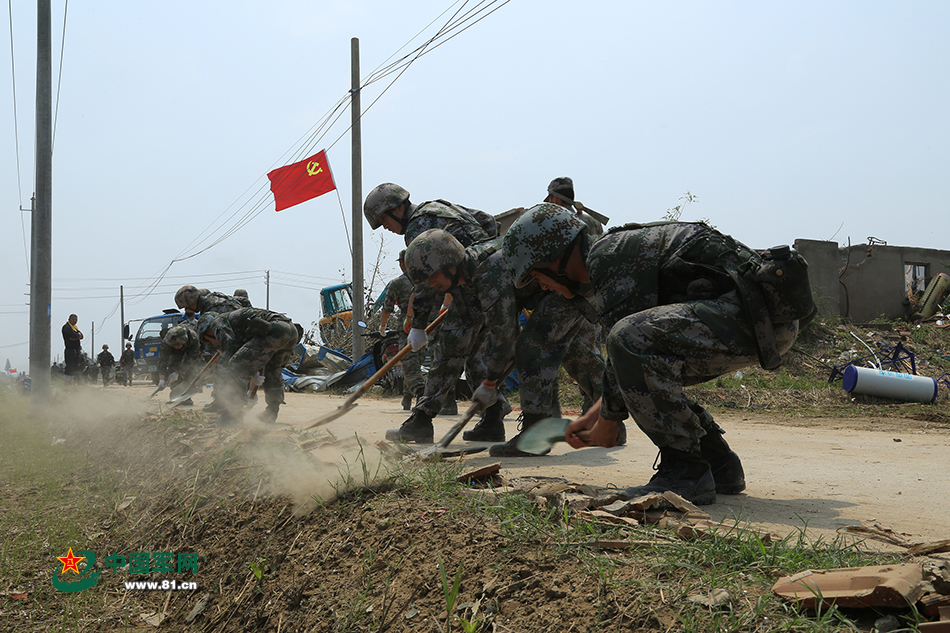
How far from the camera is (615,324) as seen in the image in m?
3.07

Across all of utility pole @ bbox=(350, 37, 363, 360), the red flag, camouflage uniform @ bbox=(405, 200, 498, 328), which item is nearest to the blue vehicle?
the red flag

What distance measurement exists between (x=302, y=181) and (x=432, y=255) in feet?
42.0

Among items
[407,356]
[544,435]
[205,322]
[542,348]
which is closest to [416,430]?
[542,348]

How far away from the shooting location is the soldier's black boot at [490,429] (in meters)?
5.54

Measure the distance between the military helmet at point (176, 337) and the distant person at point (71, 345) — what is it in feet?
24.2

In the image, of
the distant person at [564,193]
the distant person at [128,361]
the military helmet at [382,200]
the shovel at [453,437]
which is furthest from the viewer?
the distant person at [128,361]

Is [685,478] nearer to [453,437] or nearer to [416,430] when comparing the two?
[453,437]

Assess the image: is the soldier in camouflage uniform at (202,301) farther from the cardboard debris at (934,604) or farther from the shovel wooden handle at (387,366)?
the cardboard debris at (934,604)

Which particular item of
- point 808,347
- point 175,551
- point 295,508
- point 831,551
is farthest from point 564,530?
point 808,347

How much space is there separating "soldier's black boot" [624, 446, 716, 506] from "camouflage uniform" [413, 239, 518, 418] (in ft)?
6.88

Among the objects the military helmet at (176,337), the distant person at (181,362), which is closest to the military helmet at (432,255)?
the military helmet at (176,337)

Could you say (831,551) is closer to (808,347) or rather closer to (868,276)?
(808,347)

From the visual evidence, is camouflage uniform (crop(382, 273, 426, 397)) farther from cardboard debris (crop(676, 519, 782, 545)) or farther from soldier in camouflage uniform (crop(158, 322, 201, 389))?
cardboard debris (crop(676, 519, 782, 545))

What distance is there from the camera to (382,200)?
6254 millimetres
